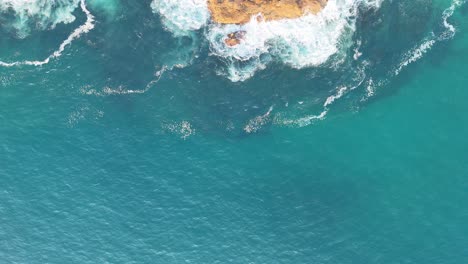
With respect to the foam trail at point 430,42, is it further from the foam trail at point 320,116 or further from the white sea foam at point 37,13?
the white sea foam at point 37,13

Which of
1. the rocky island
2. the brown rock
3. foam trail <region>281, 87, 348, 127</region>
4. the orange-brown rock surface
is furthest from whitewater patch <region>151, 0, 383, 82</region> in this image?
foam trail <region>281, 87, 348, 127</region>

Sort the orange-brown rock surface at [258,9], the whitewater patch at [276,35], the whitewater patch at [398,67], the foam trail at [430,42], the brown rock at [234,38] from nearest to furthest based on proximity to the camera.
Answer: the whitewater patch at [398,67] < the whitewater patch at [276,35] < the brown rock at [234,38] < the foam trail at [430,42] < the orange-brown rock surface at [258,9]

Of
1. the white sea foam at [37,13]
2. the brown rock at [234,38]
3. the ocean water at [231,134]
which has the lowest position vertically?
the ocean water at [231,134]

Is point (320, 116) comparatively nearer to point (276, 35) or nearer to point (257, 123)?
point (257, 123)

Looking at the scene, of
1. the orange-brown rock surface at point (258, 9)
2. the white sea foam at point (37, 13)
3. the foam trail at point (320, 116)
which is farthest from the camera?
the white sea foam at point (37, 13)

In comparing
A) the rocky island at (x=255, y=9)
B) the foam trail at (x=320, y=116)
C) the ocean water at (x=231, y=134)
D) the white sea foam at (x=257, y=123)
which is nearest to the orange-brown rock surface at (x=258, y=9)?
the rocky island at (x=255, y=9)

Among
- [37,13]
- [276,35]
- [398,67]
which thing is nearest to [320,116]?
[276,35]

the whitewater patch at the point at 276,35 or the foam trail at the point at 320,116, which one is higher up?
the whitewater patch at the point at 276,35
